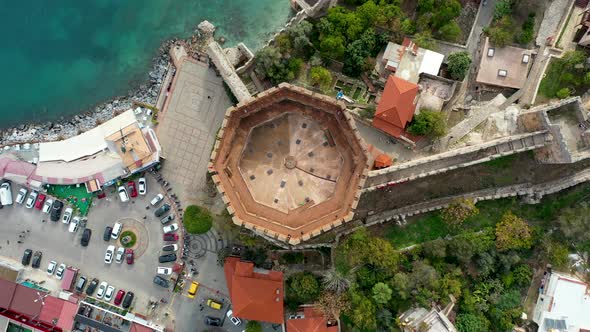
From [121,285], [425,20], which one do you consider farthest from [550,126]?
[121,285]

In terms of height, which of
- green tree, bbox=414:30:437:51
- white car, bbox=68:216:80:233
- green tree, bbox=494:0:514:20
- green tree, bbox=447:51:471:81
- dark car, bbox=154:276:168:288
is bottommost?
dark car, bbox=154:276:168:288

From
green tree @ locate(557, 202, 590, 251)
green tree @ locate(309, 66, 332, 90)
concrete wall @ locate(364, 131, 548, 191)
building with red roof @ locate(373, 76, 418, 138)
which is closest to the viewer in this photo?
concrete wall @ locate(364, 131, 548, 191)

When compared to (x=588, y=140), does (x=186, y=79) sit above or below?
above

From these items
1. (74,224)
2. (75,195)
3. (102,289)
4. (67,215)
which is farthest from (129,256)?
(75,195)

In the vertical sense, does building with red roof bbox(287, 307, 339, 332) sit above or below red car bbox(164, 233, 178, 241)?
below

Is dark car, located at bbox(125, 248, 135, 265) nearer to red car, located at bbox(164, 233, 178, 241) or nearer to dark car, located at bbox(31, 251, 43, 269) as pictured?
red car, located at bbox(164, 233, 178, 241)

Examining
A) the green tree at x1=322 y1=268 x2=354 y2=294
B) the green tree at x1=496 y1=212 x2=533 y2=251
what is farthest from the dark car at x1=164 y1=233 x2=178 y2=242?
the green tree at x1=496 y1=212 x2=533 y2=251

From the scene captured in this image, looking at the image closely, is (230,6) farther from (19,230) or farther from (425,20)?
(19,230)

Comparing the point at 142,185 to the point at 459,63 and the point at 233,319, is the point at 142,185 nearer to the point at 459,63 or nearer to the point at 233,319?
the point at 233,319
